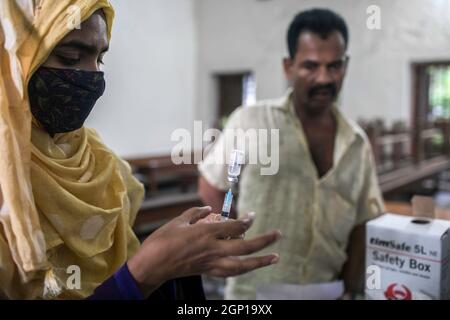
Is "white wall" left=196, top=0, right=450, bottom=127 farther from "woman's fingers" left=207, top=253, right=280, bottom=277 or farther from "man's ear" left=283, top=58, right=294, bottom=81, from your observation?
"woman's fingers" left=207, top=253, right=280, bottom=277

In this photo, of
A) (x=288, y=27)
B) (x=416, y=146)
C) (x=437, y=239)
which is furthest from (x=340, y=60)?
(x=416, y=146)

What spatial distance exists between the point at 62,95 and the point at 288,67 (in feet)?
1.96

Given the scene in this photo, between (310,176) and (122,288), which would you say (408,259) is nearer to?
(310,176)

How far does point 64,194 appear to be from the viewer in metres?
0.55

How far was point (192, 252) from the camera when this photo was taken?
19.2 inches

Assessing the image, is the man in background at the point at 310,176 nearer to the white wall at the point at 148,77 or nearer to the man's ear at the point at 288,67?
the man's ear at the point at 288,67

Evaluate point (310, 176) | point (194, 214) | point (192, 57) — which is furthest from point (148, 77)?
point (310, 176)

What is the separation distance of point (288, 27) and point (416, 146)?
3.29 metres

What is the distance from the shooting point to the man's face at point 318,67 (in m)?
0.92

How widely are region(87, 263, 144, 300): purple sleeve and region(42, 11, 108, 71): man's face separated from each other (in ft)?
0.79
